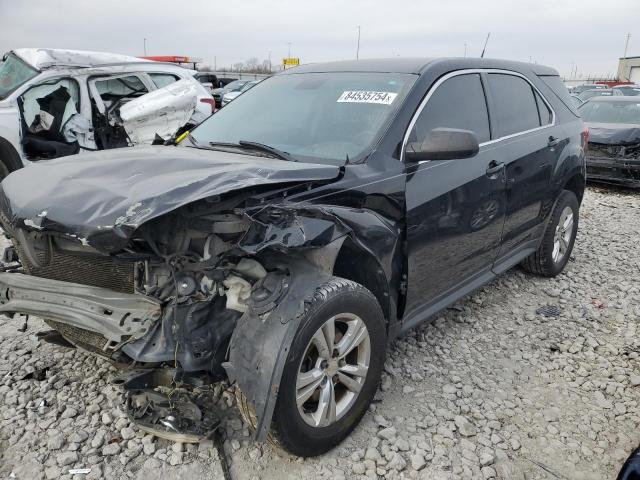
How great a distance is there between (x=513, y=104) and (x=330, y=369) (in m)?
2.56

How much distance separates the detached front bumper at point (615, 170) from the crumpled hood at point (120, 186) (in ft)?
25.0

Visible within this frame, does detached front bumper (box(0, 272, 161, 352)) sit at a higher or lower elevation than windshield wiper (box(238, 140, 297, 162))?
lower

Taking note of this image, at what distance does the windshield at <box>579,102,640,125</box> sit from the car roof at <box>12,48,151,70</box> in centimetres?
832

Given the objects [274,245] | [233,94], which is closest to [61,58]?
[274,245]

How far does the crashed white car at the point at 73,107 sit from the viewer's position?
21.8ft

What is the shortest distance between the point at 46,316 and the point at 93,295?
0.26m

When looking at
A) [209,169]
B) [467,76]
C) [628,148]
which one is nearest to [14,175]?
[209,169]

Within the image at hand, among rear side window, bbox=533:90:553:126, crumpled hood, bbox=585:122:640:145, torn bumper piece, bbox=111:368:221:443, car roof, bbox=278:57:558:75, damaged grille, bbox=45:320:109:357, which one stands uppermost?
car roof, bbox=278:57:558:75

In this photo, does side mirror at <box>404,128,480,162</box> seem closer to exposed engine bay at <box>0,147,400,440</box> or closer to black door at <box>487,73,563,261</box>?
exposed engine bay at <box>0,147,400,440</box>

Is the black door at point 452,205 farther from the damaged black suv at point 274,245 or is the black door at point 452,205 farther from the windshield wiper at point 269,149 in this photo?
the windshield wiper at point 269,149

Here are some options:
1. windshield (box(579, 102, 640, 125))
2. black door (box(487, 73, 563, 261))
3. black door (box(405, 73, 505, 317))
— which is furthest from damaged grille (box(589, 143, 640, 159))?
black door (box(405, 73, 505, 317))

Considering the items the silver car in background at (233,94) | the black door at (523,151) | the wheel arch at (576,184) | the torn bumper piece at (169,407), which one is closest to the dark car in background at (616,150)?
the wheel arch at (576,184)

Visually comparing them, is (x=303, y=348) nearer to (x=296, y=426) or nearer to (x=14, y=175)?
(x=296, y=426)

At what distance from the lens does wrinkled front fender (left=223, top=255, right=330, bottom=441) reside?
208cm
